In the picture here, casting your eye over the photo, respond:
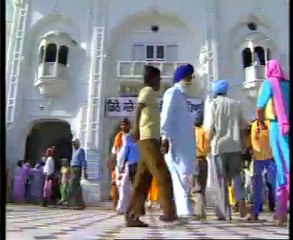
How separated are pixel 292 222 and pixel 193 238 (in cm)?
104

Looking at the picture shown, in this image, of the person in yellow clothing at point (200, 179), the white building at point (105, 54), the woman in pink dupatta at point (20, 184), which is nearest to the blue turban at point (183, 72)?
the person in yellow clothing at point (200, 179)

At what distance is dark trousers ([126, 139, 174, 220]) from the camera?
3.39 metres

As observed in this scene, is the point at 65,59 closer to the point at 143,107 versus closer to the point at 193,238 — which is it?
the point at 143,107

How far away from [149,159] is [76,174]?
5.31 m

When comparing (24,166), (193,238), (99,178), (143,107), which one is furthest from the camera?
(99,178)

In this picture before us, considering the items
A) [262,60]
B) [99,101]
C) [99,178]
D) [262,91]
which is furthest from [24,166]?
[262,91]

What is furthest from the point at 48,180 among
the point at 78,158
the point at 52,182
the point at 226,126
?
the point at 226,126

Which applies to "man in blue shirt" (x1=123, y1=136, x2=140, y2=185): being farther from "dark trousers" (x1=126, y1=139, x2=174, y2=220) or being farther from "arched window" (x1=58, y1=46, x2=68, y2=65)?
"arched window" (x1=58, y1=46, x2=68, y2=65)

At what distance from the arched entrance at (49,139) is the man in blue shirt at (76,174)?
7947mm

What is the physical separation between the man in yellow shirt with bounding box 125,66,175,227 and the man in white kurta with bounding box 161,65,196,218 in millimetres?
169

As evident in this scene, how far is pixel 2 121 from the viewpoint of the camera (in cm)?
166

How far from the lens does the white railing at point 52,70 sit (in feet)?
51.4

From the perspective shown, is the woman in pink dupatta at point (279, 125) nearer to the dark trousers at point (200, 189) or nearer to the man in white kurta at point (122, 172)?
the dark trousers at point (200, 189)

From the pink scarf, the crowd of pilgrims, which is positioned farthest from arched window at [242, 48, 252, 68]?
the pink scarf
